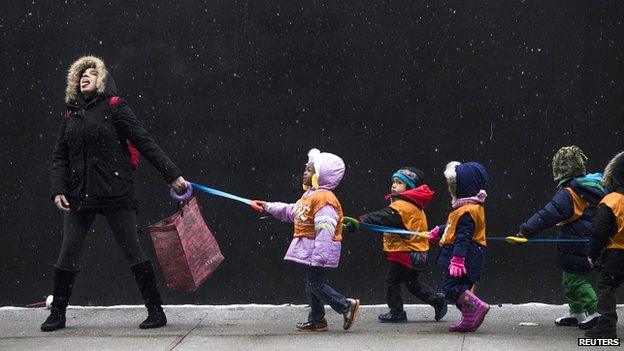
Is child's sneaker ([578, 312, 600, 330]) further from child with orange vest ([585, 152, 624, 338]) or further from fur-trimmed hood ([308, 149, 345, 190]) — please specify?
fur-trimmed hood ([308, 149, 345, 190])

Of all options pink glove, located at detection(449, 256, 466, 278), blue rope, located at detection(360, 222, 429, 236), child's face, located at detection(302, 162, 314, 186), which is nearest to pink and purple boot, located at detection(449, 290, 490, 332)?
pink glove, located at detection(449, 256, 466, 278)

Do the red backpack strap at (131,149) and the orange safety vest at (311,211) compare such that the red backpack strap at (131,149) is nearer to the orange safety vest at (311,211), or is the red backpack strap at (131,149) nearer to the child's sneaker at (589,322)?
the orange safety vest at (311,211)

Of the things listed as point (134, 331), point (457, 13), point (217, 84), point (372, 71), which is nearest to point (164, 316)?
point (134, 331)

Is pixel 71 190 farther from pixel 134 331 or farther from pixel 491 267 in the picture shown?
pixel 491 267

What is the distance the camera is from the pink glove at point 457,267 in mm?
7461

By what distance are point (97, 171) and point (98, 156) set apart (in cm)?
11

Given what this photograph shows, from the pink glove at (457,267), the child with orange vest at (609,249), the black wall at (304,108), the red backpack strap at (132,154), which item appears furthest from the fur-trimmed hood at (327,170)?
the child with orange vest at (609,249)

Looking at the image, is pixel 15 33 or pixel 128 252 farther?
pixel 15 33

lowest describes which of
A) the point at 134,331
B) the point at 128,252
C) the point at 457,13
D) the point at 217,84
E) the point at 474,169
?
the point at 134,331

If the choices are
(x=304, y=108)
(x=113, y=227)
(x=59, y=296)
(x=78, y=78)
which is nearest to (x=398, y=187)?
(x=304, y=108)

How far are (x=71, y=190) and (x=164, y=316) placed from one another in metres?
1.13

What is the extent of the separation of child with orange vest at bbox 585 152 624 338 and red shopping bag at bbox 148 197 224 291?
2.70 meters

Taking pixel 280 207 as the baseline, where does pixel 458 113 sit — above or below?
above

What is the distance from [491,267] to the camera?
877 cm
